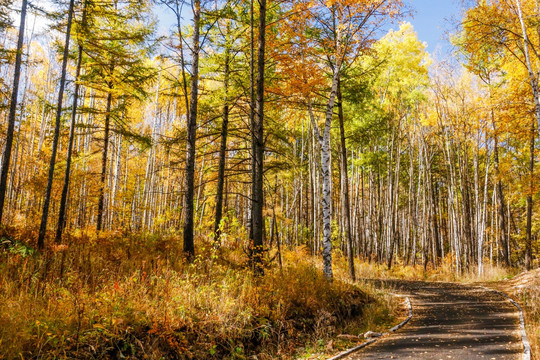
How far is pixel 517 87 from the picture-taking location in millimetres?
12016

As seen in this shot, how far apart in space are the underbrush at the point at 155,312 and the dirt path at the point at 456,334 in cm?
99

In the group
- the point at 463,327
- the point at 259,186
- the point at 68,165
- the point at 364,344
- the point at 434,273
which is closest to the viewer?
the point at 364,344

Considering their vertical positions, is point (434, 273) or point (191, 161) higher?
point (191, 161)

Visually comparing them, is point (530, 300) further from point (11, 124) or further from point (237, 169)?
point (11, 124)

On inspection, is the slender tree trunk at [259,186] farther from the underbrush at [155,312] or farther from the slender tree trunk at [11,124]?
the slender tree trunk at [11,124]

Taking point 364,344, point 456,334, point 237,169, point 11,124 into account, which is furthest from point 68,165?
point 456,334

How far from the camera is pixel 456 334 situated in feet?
20.7

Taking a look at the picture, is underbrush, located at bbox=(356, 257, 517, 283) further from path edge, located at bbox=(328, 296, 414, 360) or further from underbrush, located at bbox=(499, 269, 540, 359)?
path edge, located at bbox=(328, 296, 414, 360)

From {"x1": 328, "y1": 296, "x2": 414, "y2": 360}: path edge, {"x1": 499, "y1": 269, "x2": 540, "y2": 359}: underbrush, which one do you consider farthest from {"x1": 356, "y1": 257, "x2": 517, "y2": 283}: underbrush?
{"x1": 328, "y1": 296, "x2": 414, "y2": 360}: path edge

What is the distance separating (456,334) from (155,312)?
5882 millimetres

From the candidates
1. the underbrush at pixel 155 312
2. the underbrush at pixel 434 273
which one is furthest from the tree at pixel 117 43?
the underbrush at pixel 434 273

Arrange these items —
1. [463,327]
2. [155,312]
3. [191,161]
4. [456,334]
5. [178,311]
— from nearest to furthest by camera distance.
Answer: [155,312] < [178,311] < [456,334] < [463,327] < [191,161]

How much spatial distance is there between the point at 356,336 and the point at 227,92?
25.9ft

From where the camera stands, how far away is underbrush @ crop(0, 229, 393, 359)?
383 centimetres
